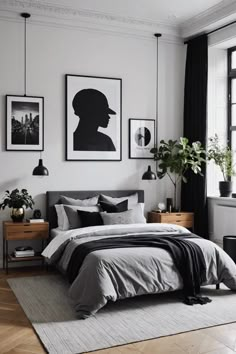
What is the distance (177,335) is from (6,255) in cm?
284

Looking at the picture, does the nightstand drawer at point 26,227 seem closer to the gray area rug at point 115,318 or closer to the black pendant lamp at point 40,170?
the black pendant lamp at point 40,170

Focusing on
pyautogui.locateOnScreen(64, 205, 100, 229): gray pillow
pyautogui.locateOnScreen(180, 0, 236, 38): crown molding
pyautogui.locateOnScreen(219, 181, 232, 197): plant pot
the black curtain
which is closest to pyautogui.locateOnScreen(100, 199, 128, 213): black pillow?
pyautogui.locateOnScreen(64, 205, 100, 229): gray pillow

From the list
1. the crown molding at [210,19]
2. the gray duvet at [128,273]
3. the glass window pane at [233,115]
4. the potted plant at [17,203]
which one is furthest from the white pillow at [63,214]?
the crown molding at [210,19]

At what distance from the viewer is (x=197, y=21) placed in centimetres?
650

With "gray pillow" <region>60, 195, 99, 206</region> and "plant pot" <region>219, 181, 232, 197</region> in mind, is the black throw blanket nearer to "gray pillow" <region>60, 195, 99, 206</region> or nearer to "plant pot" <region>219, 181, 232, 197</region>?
"gray pillow" <region>60, 195, 99, 206</region>

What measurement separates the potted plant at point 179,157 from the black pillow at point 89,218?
1.45m

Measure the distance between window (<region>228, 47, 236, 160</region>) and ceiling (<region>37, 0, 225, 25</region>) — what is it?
3.33 feet

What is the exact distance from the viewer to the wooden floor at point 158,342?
11.0 feet

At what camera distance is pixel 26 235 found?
18.5 ft

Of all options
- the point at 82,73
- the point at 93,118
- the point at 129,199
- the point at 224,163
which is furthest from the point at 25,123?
the point at 224,163

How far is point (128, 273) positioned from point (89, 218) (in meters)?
1.54

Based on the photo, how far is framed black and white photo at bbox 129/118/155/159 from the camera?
22.1 feet

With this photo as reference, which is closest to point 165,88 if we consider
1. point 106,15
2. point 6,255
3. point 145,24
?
point 145,24

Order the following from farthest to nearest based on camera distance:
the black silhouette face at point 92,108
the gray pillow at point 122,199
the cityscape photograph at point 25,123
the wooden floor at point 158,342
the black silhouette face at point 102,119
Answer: the black silhouette face at point 102,119, the black silhouette face at point 92,108, the gray pillow at point 122,199, the cityscape photograph at point 25,123, the wooden floor at point 158,342
